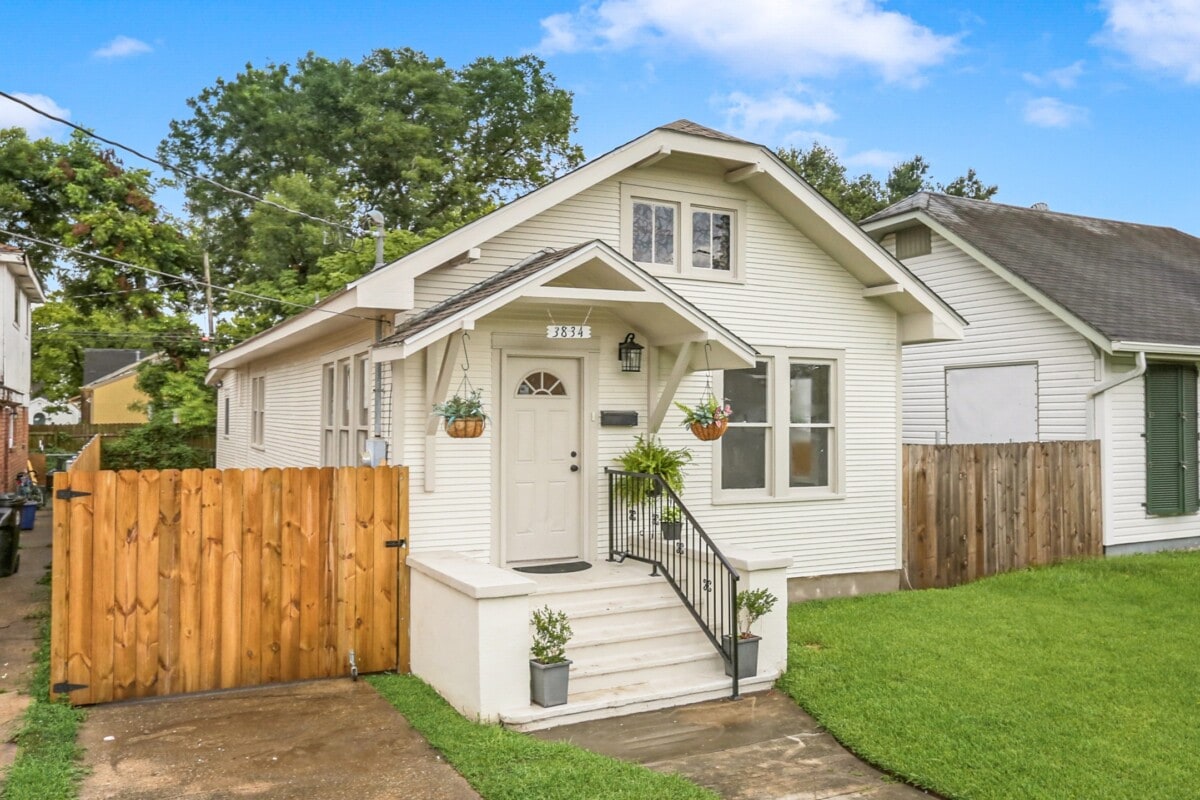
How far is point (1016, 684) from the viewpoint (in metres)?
6.89

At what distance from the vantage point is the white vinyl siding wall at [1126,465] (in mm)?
12258

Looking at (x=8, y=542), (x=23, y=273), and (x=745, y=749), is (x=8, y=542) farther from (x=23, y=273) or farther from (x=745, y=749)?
(x=23, y=273)

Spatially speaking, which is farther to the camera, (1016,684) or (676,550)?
(676,550)

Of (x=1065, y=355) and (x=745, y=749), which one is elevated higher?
(x=1065, y=355)

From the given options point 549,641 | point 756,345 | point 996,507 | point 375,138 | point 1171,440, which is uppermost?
point 375,138

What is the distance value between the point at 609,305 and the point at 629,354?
66cm

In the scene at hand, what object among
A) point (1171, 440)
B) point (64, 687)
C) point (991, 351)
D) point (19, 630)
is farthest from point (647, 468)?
point (1171, 440)

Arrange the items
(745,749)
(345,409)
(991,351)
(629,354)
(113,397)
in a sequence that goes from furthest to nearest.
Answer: (113,397)
(991,351)
(345,409)
(629,354)
(745,749)

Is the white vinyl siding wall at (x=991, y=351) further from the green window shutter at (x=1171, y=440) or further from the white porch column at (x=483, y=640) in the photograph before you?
the white porch column at (x=483, y=640)

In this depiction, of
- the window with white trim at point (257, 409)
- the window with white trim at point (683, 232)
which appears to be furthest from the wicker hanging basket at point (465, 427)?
the window with white trim at point (257, 409)

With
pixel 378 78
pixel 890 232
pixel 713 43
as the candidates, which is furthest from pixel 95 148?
pixel 890 232

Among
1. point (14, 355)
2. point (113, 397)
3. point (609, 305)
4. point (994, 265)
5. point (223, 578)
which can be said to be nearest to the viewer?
point (223, 578)

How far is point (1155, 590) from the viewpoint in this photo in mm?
10203

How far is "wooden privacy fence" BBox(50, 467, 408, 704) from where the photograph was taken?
6367 mm
